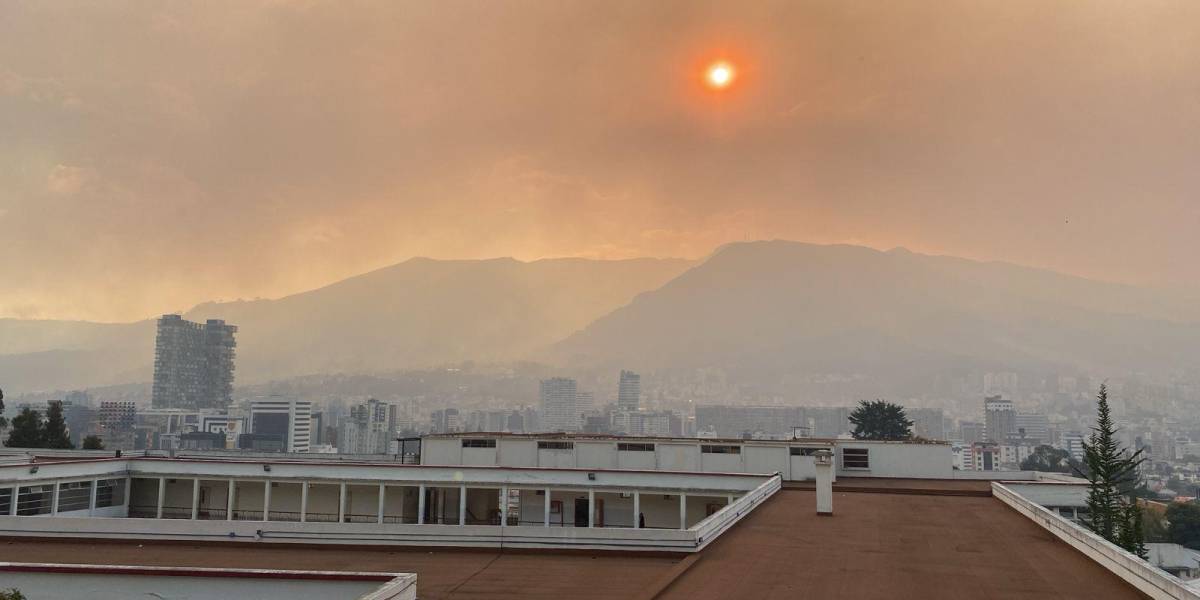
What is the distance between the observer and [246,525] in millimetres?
23828

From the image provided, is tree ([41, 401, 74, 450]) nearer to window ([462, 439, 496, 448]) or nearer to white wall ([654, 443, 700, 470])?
window ([462, 439, 496, 448])

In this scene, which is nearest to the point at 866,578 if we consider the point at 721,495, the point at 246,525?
the point at 246,525

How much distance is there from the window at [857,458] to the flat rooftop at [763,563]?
24871 mm

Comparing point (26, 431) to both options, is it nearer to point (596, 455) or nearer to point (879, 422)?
point (596, 455)

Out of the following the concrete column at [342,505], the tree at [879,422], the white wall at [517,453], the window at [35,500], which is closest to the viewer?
the window at [35,500]

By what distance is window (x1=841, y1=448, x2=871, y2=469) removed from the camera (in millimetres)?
52375

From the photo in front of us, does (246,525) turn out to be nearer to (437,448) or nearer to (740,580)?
(740,580)

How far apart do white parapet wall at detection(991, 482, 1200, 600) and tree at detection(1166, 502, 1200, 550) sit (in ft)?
393

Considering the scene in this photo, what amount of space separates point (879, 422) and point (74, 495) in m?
102

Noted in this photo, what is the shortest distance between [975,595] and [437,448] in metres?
43.6

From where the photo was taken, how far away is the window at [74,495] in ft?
125

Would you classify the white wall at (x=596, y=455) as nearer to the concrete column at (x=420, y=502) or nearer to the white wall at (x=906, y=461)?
the concrete column at (x=420, y=502)

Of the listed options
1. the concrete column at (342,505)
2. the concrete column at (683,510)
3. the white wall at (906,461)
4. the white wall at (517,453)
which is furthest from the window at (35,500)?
the white wall at (906,461)

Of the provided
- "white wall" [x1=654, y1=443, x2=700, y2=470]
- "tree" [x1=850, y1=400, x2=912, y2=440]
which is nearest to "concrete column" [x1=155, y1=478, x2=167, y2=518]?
"white wall" [x1=654, y1=443, x2=700, y2=470]
